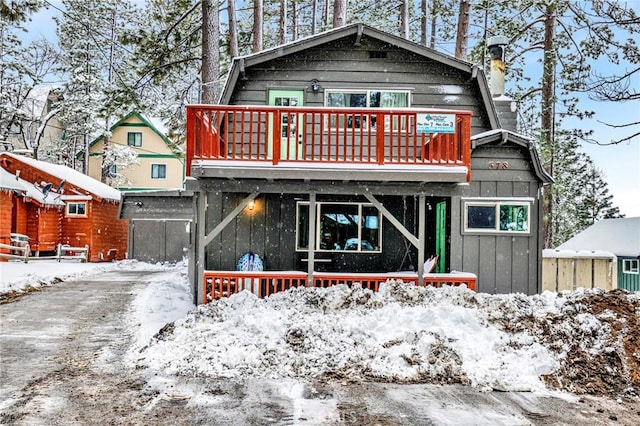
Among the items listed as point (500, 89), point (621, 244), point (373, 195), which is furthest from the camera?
point (621, 244)

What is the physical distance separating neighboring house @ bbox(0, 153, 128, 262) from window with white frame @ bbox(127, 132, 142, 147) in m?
10.2

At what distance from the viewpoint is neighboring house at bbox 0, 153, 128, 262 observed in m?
22.2

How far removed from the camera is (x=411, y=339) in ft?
22.5

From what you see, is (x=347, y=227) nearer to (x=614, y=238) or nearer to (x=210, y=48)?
(x=210, y=48)

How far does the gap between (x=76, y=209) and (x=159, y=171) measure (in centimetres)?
1146

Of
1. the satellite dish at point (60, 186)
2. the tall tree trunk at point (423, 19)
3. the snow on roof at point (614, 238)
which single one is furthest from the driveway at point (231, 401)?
the tall tree trunk at point (423, 19)

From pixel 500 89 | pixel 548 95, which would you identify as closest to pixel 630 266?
pixel 548 95

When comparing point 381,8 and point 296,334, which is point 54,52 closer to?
point 381,8

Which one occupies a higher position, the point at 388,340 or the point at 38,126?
the point at 38,126

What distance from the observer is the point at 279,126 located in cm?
875

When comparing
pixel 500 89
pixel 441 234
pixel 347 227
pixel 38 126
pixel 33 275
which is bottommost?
pixel 33 275

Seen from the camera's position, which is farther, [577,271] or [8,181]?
[8,181]

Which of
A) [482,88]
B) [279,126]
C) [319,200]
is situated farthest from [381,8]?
[279,126]

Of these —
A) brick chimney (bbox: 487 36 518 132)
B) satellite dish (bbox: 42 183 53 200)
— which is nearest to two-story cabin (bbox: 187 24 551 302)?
brick chimney (bbox: 487 36 518 132)
